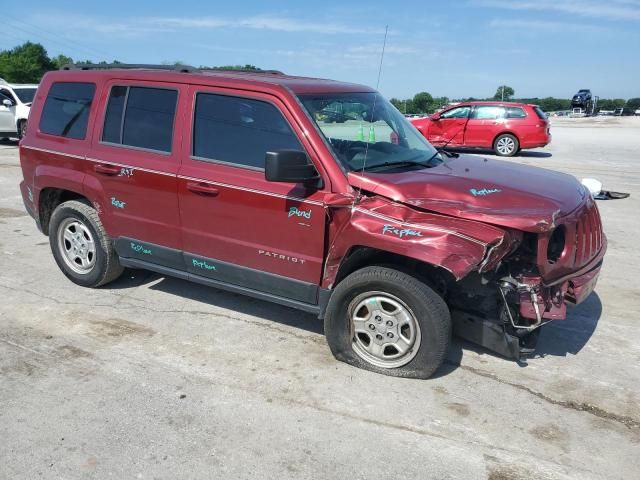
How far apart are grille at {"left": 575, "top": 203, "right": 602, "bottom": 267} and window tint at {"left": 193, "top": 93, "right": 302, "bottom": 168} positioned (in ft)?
6.42

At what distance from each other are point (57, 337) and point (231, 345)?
4.32ft

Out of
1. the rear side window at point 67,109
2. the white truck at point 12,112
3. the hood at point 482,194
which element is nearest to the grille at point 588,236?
the hood at point 482,194

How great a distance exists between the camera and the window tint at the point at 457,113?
1734cm

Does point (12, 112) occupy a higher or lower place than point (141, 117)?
lower

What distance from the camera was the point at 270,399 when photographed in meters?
3.51

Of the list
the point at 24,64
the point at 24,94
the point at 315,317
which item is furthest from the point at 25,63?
the point at 315,317

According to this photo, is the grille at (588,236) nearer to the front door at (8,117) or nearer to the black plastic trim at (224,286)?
the black plastic trim at (224,286)

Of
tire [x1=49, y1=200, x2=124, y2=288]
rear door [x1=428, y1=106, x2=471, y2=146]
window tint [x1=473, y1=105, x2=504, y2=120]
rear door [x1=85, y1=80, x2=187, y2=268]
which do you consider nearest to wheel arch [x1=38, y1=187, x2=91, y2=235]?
tire [x1=49, y1=200, x2=124, y2=288]

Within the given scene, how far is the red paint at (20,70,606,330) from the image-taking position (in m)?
3.41

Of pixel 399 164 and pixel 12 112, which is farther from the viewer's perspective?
pixel 12 112

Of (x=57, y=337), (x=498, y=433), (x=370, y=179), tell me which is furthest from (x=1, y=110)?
(x=498, y=433)

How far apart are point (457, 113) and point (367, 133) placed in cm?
1401

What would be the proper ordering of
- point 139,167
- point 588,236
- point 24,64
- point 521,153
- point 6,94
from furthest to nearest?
point 24,64, point 521,153, point 6,94, point 139,167, point 588,236

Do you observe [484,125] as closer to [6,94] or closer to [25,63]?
[6,94]
